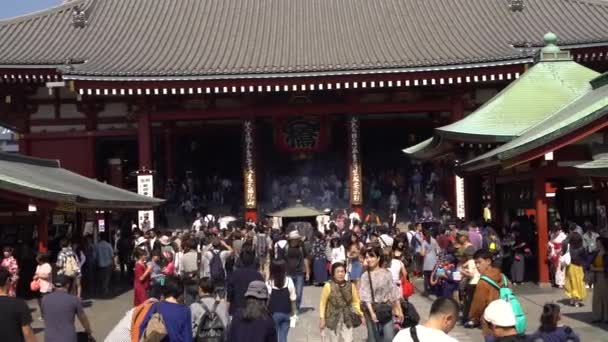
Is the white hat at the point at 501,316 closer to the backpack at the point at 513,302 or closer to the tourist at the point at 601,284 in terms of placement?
the backpack at the point at 513,302

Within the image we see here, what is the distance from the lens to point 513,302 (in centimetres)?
869

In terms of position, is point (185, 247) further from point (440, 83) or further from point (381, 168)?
point (381, 168)

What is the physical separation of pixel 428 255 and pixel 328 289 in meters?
7.98

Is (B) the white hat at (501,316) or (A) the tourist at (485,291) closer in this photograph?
(B) the white hat at (501,316)

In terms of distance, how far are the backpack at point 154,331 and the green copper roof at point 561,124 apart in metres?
9.75

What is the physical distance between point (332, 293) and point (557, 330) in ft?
12.3

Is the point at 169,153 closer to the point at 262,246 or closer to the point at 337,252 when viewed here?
the point at 262,246

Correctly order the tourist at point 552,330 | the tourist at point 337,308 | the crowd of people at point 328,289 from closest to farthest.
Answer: the tourist at point 552,330 → the crowd of people at point 328,289 → the tourist at point 337,308

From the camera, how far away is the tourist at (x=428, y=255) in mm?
18266

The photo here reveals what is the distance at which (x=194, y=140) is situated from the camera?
121ft

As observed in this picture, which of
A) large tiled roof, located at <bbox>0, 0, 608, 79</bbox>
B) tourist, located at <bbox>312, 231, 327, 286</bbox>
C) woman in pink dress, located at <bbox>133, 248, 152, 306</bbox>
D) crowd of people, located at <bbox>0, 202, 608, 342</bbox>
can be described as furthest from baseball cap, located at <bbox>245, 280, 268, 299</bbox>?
large tiled roof, located at <bbox>0, 0, 608, 79</bbox>

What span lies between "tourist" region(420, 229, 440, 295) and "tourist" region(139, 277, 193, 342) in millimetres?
10133

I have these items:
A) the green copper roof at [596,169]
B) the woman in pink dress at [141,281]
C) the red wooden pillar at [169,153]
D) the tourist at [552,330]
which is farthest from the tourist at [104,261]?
the tourist at [552,330]

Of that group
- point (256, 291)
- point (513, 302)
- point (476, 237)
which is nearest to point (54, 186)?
point (476, 237)
